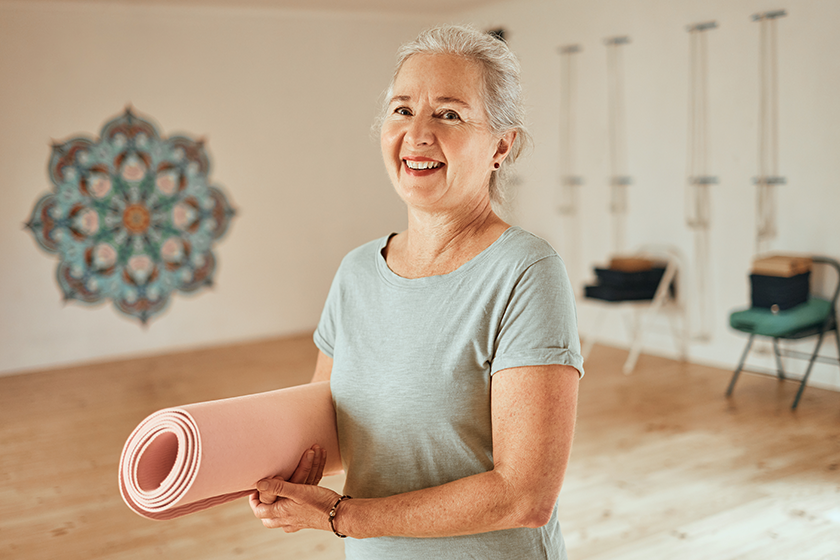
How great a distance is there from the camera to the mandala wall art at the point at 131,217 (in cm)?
588

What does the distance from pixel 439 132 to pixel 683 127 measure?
15.9 feet

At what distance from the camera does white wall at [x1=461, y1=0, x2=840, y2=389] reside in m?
4.57

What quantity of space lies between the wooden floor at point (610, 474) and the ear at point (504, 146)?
2020 mm

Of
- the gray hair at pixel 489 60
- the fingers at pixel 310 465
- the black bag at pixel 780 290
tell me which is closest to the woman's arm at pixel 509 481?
the fingers at pixel 310 465

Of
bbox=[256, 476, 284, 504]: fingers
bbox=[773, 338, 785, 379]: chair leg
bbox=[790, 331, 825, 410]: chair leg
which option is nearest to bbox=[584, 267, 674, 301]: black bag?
bbox=[773, 338, 785, 379]: chair leg

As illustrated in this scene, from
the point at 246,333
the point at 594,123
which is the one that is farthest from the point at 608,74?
the point at 246,333

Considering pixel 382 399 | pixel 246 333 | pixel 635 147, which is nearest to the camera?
pixel 382 399

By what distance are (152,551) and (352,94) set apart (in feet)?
17.1

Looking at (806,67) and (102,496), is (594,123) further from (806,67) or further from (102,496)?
(102,496)

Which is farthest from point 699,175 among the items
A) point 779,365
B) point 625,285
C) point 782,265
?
point 779,365

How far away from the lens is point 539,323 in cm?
97

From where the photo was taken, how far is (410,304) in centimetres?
111

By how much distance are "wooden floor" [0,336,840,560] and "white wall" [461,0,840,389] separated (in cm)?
94

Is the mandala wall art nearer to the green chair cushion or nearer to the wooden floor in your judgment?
the wooden floor
